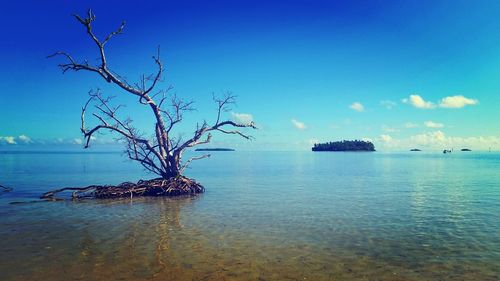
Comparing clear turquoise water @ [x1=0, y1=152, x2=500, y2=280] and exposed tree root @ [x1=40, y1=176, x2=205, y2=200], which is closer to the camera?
clear turquoise water @ [x1=0, y1=152, x2=500, y2=280]

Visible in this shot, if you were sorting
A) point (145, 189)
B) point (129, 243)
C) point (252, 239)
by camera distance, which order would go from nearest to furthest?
point (129, 243) → point (252, 239) → point (145, 189)

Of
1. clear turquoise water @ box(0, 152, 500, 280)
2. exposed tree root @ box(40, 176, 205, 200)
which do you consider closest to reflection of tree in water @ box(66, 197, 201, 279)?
clear turquoise water @ box(0, 152, 500, 280)

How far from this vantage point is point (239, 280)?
9031mm

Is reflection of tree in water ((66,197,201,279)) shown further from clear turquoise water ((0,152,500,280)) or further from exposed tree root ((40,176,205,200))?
exposed tree root ((40,176,205,200))

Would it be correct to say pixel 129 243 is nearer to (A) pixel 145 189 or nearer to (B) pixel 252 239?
(B) pixel 252 239

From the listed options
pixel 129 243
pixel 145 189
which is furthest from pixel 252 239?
pixel 145 189

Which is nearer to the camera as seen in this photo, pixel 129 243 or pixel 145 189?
pixel 129 243

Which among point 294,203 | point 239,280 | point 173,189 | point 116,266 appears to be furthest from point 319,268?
point 173,189

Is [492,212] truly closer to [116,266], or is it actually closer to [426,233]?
[426,233]

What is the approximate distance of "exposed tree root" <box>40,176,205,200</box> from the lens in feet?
78.6

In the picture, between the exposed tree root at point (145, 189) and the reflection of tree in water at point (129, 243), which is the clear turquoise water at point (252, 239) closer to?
the reflection of tree in water at point (129, 243)

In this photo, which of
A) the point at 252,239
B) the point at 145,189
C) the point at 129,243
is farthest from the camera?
the point at 145,189

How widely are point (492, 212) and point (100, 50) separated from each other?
22351 mm

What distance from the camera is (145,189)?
82.5 feet
